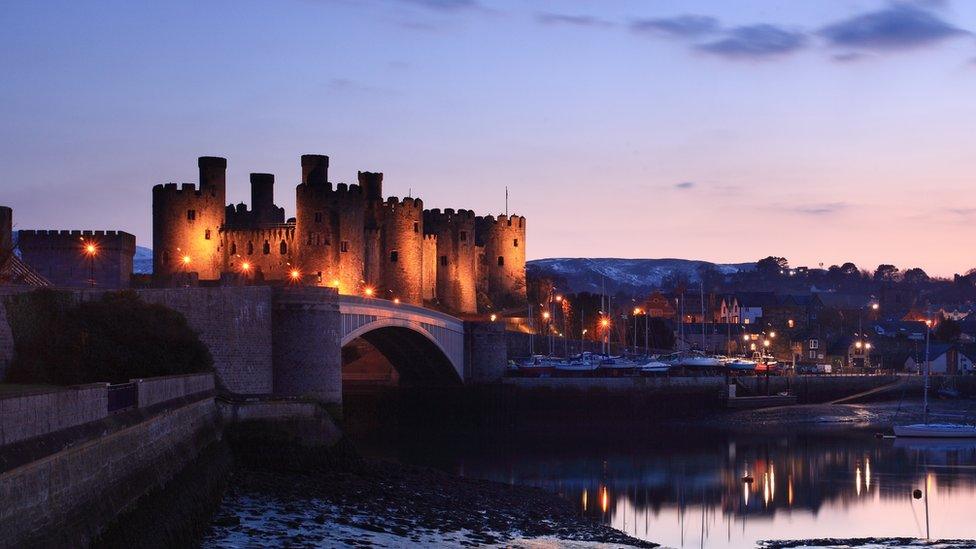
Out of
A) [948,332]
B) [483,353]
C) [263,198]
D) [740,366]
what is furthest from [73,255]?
[948,332]

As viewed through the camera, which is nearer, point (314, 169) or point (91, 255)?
point (91, 255)

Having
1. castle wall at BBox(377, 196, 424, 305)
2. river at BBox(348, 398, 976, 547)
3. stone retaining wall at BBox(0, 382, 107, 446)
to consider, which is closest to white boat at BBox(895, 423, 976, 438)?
river at BBox(348, 398, 976, 547)

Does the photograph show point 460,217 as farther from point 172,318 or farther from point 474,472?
point 172,318

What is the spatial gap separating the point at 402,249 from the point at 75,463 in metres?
61.2

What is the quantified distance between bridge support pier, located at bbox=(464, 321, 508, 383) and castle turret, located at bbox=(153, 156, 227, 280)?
15.8 meters

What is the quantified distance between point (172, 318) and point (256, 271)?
3674cm

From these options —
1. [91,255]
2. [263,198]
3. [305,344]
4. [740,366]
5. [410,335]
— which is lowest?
[740,366]

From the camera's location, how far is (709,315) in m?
157

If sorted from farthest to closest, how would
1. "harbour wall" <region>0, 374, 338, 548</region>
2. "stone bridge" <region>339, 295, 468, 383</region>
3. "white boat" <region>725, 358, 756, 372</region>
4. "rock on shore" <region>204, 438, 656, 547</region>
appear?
"white boat" <region>725, 358, 756, 372</region> < "stone bridge" <region>339, 295, 468, 383</region> < "rock on shore" <region>204, 438, 656, 547</region> < "harbour wall" <region>0, 374, 338, 548</region>

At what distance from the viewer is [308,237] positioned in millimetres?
67500

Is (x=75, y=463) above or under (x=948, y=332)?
under

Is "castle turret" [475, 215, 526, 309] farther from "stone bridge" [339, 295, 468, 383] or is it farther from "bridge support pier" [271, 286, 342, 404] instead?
"bridge support pier" [271, 286, 342, 404]

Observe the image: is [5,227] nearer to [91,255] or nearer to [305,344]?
[305,344]

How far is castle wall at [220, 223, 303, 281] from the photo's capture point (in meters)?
68.1
